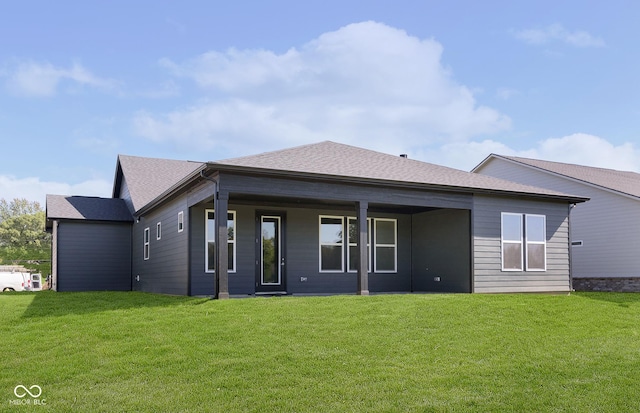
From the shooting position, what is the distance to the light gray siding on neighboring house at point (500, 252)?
47.8 feet

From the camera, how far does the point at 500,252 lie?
1487cm

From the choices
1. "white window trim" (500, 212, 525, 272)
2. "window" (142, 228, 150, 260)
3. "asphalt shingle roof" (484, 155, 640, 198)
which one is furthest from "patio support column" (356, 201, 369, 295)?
"asphalt shingle roof" (484, 155, 640, 198)

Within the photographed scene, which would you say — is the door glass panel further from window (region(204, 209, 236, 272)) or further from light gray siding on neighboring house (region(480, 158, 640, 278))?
light gray siding on neighboring house (region(480, 158, 640, 278))

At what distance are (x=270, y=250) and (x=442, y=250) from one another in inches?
181

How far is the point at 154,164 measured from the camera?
22.7m

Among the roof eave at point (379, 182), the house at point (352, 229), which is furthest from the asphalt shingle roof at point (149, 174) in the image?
the roof eave at point (379, 182)

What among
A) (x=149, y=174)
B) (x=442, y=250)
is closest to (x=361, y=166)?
(x=442, y=250)

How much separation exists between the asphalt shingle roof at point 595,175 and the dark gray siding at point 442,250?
794 centimetres

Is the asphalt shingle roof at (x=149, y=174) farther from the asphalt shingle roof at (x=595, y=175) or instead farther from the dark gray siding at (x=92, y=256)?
the asphalt shingle roof at (x=595, y=175)

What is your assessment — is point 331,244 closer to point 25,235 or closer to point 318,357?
point 318,357

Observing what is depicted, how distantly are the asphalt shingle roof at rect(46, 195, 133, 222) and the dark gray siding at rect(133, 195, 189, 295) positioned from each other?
134 centimetres

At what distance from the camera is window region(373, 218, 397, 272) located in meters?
16.2

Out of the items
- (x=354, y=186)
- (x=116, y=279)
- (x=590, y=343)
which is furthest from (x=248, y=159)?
(x=116, y=279)

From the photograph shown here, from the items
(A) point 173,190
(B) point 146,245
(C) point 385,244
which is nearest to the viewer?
(A) point 173,190
